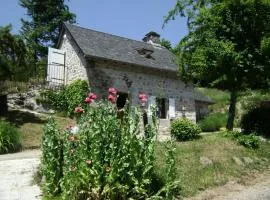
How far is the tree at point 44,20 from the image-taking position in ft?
122

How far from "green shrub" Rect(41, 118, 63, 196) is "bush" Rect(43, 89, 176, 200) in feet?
0.66

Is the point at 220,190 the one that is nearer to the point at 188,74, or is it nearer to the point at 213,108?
the point at 188,74

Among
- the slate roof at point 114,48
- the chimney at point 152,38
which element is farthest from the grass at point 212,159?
the chimney at point 152,38

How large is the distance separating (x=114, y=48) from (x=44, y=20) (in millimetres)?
17727

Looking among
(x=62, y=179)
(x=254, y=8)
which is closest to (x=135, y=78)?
(x=254, y=8)

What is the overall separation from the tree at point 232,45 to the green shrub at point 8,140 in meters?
7.16

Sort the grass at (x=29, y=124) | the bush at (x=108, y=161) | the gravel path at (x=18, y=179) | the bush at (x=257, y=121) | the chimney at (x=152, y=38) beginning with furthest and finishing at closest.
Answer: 1. the chimney at (x=152, y=38)
2. the grass at (x=29, y=124)
3. the bush at (x=257, y=121)
4. the gravel path at (x=18, y=179)
5. the bush at (x=108, y=161)

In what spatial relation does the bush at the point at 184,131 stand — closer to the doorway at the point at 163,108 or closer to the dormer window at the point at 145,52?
the doorway at the point at 163,108

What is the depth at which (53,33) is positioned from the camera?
124 ft

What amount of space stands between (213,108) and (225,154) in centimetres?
1746

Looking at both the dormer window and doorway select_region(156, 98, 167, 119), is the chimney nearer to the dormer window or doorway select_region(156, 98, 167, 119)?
the dormer window

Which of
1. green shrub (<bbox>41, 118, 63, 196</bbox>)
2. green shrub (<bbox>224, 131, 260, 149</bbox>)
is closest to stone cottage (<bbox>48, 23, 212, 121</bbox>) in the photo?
green shrub (<bbox>224, 131, 260, 149</bbox>)

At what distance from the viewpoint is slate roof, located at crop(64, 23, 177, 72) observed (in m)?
21.7

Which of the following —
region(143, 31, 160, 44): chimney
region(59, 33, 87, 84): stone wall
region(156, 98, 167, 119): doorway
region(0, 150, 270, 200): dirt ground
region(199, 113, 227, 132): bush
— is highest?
region(143, 31, 160, 44): chimney
